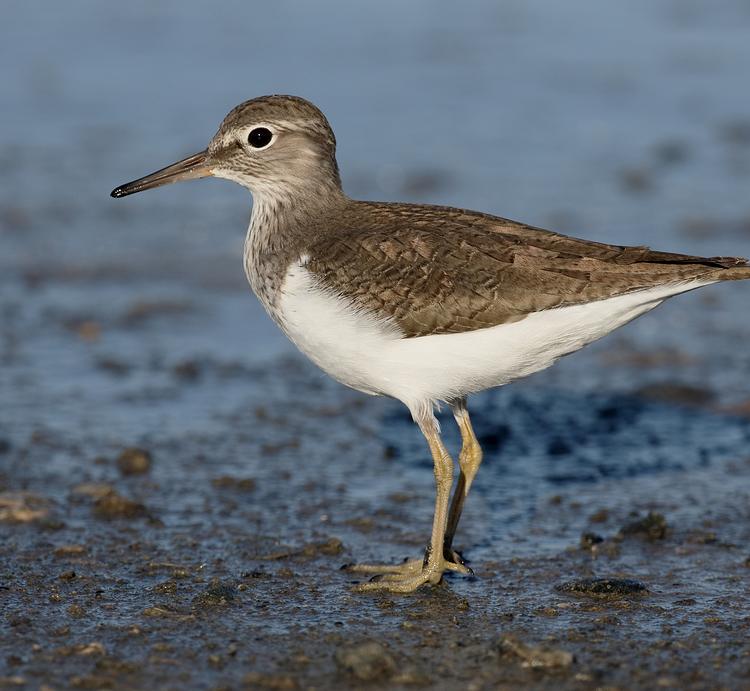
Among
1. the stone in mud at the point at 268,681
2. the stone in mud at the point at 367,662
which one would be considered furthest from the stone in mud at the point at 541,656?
the stone in mud at the point at 268,681

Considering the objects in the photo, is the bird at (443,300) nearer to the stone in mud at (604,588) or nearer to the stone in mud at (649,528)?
the stone in mud at (604,588)

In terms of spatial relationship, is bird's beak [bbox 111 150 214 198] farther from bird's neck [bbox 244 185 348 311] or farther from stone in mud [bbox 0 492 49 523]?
stone in mud [bbox 0 492 49 523]

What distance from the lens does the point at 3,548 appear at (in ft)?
20.7

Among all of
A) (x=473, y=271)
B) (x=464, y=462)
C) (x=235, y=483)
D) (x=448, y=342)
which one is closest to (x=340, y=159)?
(x=235, y=483)

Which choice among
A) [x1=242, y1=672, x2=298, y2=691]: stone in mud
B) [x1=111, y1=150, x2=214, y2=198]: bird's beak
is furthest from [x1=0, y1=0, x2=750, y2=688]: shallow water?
[x1=111, y1=150, x2=214, y2=198]: bird's beak

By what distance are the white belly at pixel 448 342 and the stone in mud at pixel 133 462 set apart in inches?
76.0

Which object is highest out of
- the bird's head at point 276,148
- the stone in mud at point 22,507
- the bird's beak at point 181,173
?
the bird's head at point 276,148

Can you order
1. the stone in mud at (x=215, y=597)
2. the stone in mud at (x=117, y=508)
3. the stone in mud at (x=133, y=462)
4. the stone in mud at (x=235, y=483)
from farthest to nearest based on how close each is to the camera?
the stone in mud at (x=133, y=462)
the stone in mud at (x=235, y=483)
the stone in mud at (x=117, y=508)
the stone in mud at (x=215, y=597)

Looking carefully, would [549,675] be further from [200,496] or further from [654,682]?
[200,496]

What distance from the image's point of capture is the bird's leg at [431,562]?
5.98 meters

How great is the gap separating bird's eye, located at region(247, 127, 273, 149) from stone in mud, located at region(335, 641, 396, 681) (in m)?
2.94

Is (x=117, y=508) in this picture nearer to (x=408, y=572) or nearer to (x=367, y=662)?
(x=408, y=572)

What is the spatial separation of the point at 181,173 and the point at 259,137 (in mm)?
516

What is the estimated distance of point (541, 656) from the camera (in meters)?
4.95
